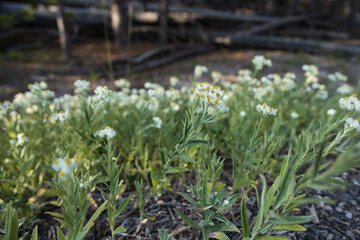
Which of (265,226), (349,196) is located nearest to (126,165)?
(265,226)

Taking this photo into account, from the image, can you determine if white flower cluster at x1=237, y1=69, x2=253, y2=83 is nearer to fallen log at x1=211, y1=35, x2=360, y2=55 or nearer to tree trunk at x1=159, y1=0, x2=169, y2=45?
tree trunk at x1=159, y1=0, x2=169, y2=45

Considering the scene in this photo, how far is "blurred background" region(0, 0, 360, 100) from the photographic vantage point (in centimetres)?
542

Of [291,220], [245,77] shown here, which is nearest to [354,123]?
[291,220]

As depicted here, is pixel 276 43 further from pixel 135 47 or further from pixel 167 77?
pixel 135 47

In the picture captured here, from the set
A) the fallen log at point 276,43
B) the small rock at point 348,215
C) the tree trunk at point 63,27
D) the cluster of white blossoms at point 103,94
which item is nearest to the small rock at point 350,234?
the small rock at point 348,215

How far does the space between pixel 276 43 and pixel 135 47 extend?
12.9 feet

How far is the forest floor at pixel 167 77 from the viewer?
1605mm

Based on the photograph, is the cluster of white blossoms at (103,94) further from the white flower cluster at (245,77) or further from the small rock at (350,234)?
the small rock at (350,234)

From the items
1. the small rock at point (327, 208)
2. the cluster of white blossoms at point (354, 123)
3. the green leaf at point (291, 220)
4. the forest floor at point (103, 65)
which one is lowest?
the forest floor at point (103, 65)

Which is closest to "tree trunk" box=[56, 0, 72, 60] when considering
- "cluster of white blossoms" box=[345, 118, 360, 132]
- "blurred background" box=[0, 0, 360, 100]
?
"blurred background" box=[0, 0, 360, 100]

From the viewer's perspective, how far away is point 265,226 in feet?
3.86

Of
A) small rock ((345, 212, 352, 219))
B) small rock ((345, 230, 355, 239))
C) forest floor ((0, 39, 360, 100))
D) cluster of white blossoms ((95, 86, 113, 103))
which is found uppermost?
cluster of white blossoms ((95, 86, 113, 103))

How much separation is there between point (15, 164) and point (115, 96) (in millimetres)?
961

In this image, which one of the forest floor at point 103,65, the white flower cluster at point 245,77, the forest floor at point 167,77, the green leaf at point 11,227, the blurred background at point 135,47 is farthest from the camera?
the blurred background at point 135,47
